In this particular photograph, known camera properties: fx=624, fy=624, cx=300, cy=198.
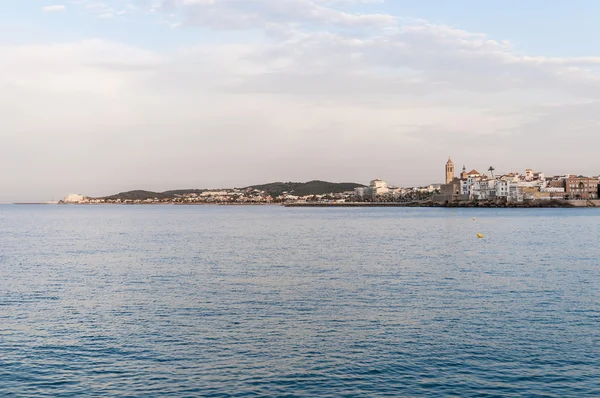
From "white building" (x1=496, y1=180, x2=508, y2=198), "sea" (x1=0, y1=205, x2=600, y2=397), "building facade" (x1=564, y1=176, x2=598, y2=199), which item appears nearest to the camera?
"sea" (x1=0, y1=205, x2=600, y2=397)

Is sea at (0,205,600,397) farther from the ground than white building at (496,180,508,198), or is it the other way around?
white building at (496,180,508,198)

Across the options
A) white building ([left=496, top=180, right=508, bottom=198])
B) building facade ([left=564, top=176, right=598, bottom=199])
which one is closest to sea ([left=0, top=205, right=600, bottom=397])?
white building ([left=496, top=180, right=508, bottom=198])

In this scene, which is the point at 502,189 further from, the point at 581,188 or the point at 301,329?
the point at 301,329

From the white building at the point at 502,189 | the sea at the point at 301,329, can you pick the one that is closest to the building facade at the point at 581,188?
the white building at the point at 502,189

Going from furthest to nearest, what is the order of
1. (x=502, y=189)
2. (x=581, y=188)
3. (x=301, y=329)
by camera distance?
(x=502, y=189) → (x=581, y=188) → (x=301, y=329)

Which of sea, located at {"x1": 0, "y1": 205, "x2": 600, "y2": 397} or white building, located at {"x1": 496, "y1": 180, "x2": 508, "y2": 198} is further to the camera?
white building, located at {"x1": 496, "y1": 180, "x2": 508, "y2": 198}

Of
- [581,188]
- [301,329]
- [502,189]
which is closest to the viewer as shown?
[301,329]

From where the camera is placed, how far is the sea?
1520 cm

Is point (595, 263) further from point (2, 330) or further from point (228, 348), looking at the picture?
point (2, 330)

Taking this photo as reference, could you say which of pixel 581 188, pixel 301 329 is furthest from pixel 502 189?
pixel 301 329

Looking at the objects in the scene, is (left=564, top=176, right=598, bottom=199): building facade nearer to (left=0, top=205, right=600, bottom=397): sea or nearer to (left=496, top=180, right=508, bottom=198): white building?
(left=496, top=180, right=508, bottom=198): white building

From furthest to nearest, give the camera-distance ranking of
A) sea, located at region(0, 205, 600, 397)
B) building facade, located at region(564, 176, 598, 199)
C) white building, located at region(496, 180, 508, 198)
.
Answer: white building, located at region(496, 180, 508, 198), building facade, located at region(564, 176, 598, 199), sea, located at region(0, 205, 600, 397)

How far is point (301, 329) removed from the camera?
2050cm

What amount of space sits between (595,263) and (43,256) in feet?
122
